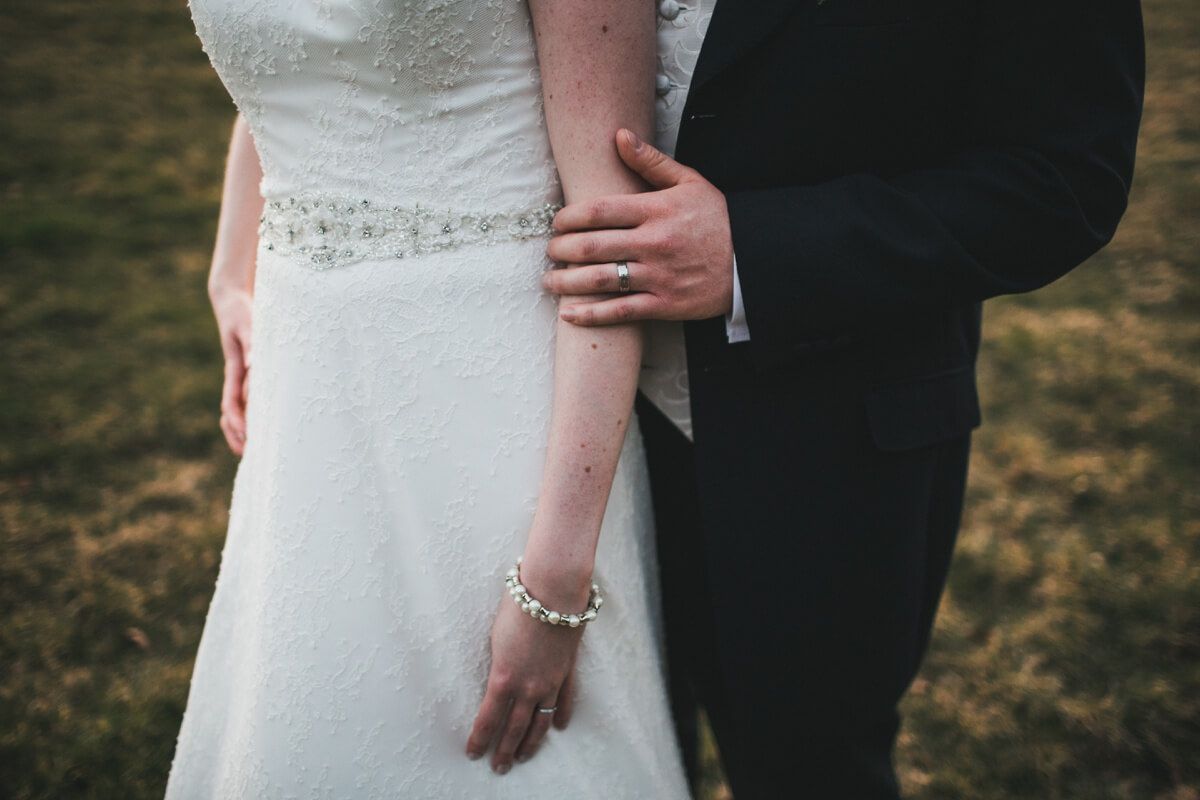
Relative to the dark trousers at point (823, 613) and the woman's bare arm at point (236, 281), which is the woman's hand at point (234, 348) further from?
the dark trousers at point (823, 613)

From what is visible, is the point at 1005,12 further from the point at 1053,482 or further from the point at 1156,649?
the point at 1053,482

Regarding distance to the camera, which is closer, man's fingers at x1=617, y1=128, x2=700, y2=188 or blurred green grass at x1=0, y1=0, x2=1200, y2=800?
man's fingers at x1=617, y1=128, x2=700, y2=188

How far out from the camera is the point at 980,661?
2.91 metres

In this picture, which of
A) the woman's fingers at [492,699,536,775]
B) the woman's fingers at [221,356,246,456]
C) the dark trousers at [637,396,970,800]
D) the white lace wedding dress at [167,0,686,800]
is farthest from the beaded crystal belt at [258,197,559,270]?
the woman's fingers at [492,699,536,775]

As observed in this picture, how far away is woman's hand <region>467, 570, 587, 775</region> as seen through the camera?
124 centimetres

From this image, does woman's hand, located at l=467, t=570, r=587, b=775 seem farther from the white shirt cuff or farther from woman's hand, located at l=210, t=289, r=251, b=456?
woman's hand, located at l=210, t=289, r=251, b=456

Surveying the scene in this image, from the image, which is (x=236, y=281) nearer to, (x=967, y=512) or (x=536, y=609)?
(x=536, y=609)

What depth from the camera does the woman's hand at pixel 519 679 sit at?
1.24 meters

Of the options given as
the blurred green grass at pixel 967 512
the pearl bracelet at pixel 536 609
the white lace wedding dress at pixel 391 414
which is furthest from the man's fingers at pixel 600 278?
the blurred green grass at pixel 967 512

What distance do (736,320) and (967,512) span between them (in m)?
Result: 2.84

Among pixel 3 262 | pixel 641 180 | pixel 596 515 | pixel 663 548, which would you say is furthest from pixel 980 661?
pixel 3 262

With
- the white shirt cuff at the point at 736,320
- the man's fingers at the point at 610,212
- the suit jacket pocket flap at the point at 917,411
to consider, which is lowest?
the suit jacket pocket flap at the point at 917,411

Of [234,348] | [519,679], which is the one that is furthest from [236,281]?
[519,679]

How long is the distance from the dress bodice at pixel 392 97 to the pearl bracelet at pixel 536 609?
1.84 feet
